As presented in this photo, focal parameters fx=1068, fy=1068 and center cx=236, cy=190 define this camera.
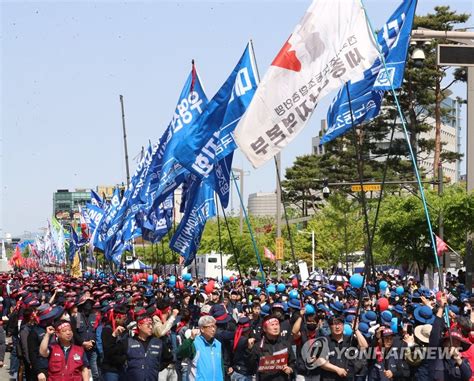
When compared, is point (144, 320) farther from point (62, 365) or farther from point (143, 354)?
point (62, 365)

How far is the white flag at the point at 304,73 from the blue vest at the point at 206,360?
2212mm

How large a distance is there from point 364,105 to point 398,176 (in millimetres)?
54122

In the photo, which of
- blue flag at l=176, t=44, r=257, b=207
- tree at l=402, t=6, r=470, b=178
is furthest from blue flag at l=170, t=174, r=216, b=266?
tree at l=402, t=6, r=470, b=178

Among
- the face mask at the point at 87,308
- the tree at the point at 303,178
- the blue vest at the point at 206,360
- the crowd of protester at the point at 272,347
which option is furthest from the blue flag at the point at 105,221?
the tree at the point at 303,178

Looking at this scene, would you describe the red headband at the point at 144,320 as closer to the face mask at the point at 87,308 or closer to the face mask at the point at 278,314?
the face mask at the point at 278,314

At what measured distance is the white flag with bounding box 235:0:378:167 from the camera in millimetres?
12539

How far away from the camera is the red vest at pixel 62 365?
11.7m

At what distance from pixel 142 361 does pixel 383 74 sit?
573cm

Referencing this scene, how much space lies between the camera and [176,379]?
45.4ft

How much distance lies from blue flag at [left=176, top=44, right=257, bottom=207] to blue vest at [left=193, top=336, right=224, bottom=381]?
243 inches

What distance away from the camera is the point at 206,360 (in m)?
11.9

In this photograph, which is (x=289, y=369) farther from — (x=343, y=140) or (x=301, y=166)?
(x=301, y=166)

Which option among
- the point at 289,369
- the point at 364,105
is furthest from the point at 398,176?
the point at 289,369

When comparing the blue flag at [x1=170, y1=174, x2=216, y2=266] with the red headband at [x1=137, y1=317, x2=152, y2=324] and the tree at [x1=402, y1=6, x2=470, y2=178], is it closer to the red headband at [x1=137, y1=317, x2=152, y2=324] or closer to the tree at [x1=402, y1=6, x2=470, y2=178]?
the red headband at [x1=137, y1=317, x2=152, y2=324]
